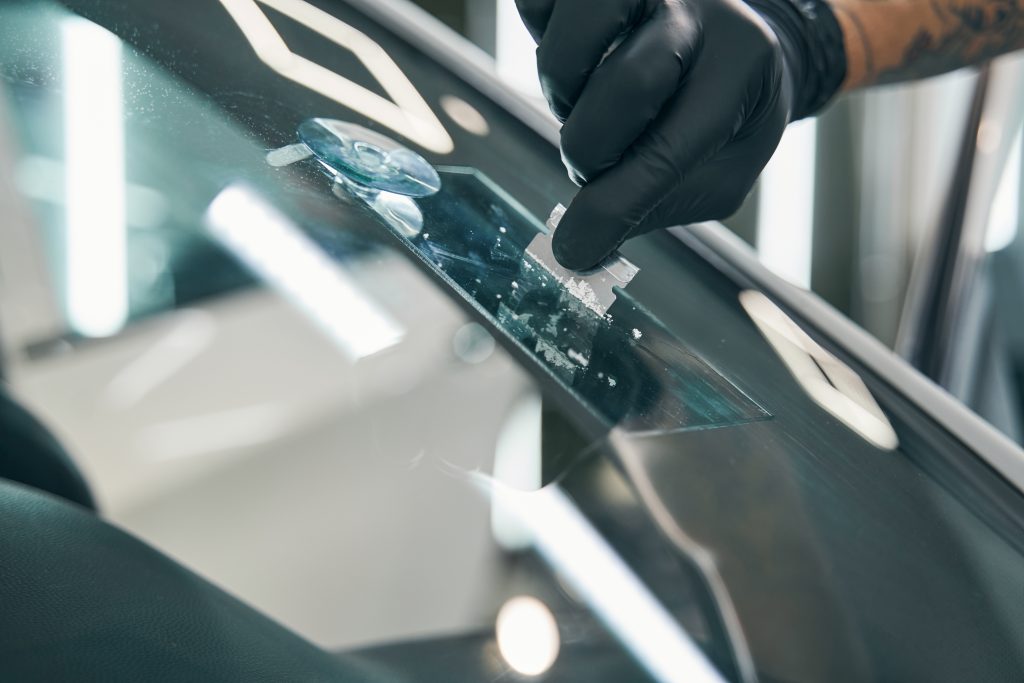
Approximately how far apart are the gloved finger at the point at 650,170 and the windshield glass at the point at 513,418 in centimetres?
3

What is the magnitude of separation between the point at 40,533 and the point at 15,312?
133 centimetres

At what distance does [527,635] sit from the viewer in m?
0.49

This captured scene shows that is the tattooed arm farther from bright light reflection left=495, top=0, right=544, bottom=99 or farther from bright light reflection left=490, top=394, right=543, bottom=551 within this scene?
bright light reflection left=490, top=394, right=543, bottom=551

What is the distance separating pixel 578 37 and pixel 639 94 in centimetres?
5

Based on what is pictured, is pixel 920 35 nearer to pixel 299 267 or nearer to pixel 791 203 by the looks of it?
pixel 299 267

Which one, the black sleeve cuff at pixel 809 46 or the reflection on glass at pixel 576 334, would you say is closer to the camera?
the reflection on glass at pixel 576 334

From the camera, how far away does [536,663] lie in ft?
1.54

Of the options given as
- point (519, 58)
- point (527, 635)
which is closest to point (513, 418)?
point (527, 635)

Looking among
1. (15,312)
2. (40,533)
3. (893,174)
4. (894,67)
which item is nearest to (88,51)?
(40,533)

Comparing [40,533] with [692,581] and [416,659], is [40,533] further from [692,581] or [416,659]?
[692,581]

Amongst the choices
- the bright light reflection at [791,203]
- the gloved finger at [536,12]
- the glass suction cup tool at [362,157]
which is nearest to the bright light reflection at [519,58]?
the gloved finger at [536,12]

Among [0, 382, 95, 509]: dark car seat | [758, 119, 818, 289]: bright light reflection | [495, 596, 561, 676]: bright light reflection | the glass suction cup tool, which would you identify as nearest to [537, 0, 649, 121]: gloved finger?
the glass suction cup tool

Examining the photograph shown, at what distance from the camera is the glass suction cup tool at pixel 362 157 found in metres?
0.52

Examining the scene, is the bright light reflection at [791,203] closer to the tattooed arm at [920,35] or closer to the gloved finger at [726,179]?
the tattooed arm at [920,35]
